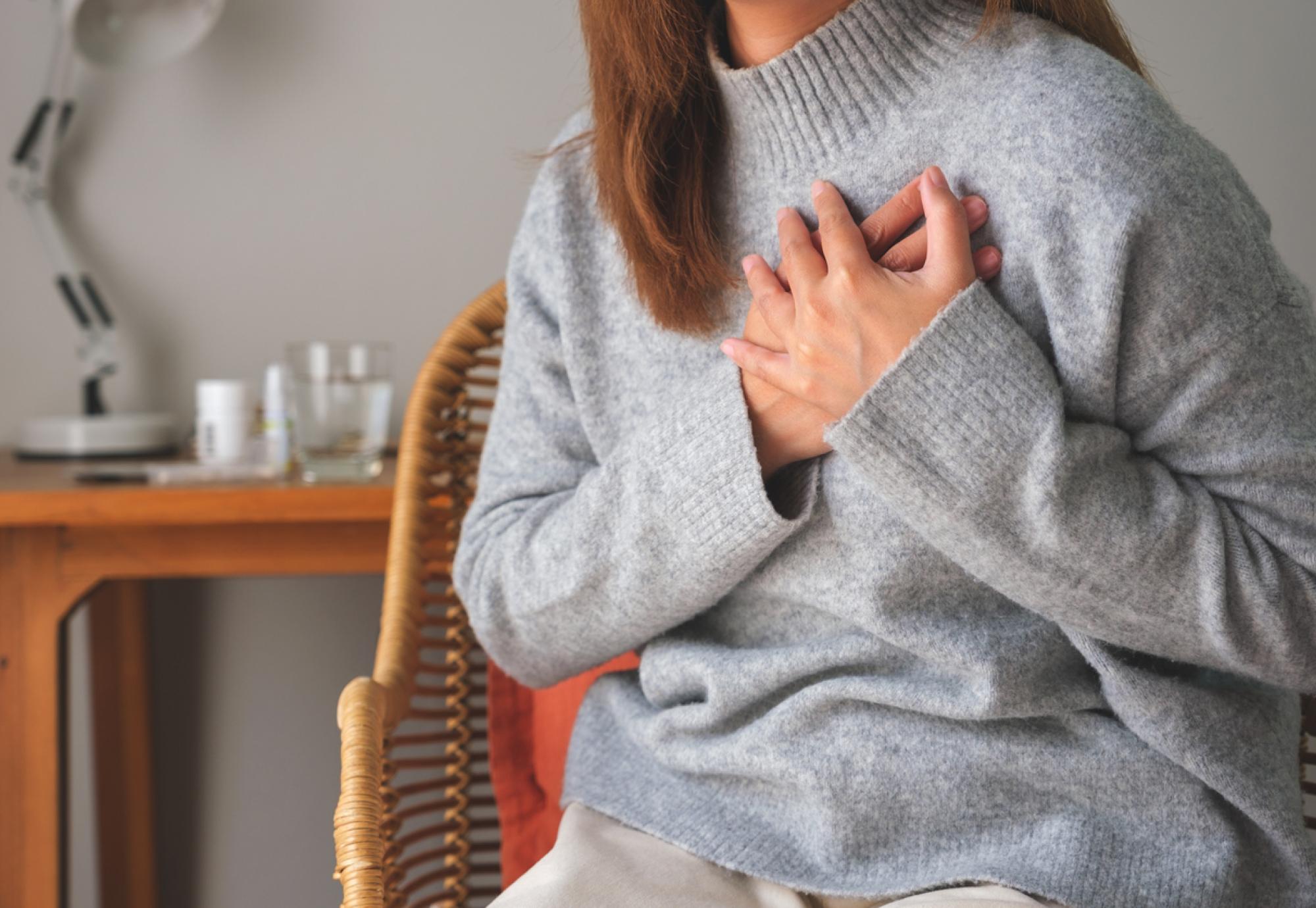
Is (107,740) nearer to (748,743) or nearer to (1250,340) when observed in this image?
(748,743)

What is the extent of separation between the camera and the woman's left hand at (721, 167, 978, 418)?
2.18ft

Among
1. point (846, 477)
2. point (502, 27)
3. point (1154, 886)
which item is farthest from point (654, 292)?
point (502, 27)

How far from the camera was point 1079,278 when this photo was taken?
653 mm

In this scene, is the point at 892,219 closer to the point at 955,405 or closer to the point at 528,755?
the point at 955,405

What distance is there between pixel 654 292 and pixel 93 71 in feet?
3.37

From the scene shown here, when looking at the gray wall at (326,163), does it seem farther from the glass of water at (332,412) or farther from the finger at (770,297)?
the finger at (770,297)

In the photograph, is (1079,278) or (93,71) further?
(93,71)

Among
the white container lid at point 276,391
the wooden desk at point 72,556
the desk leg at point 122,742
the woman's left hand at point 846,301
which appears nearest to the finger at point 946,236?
the woman's left hand at point 846,301

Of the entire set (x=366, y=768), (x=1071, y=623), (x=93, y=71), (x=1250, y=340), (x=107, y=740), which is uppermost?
(x=93, y=71)

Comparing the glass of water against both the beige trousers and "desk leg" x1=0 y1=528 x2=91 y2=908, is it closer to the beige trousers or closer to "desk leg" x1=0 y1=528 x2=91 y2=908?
"desk leg" x1=0 y1=528 x2=91 y2=908

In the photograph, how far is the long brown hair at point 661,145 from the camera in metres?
0.82

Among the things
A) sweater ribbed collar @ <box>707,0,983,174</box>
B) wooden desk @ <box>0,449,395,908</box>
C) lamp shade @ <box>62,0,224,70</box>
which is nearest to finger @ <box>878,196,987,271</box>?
sweater ribbed collar @ <box>707,0,983,174</box>

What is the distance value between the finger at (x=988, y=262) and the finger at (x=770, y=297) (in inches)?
4.3

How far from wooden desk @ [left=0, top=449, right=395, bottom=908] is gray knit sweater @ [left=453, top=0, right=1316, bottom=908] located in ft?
1.44
